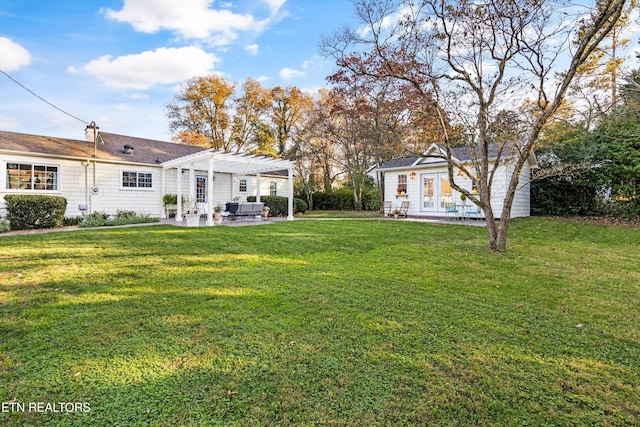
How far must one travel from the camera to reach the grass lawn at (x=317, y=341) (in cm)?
203

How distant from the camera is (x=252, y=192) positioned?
1878 cm

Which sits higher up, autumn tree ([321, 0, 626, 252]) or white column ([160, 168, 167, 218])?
autumn tree ([321, 0, 626, 252])

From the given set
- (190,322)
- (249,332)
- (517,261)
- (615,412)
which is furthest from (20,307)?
(517,261)

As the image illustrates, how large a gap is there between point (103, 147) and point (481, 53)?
1561cm

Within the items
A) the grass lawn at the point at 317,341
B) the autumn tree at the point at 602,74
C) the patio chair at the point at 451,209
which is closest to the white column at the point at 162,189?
the grass lawn at the point at 317,341

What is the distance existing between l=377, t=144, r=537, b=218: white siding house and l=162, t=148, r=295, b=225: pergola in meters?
6.02

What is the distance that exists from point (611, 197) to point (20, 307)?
18420mm

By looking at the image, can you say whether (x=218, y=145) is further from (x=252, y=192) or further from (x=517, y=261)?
(x=517, y=261)

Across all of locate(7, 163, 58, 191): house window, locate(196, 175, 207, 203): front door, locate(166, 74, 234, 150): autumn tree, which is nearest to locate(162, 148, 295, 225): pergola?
locate(196, 175, 207, 203): front door

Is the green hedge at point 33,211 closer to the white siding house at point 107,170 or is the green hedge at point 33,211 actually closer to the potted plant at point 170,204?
the white siding house at point 107,170

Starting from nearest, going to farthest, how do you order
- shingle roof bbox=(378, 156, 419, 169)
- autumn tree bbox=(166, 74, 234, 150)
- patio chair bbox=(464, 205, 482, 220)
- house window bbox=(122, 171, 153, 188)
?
patio chair bbox=(464, 205, 482, 220) < house window bbox=(122, 171, 153, 188) < shingle roof bbox=(378, 156, 419, 169) < autumn tree bbox=(166, 74, 234, 150)

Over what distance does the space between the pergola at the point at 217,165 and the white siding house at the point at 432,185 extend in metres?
6.02

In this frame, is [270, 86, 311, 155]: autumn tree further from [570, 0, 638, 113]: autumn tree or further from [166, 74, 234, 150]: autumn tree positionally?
[570, 0, 638, 113]: autumn tree

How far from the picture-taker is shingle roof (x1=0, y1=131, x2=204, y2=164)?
40.4 ft
